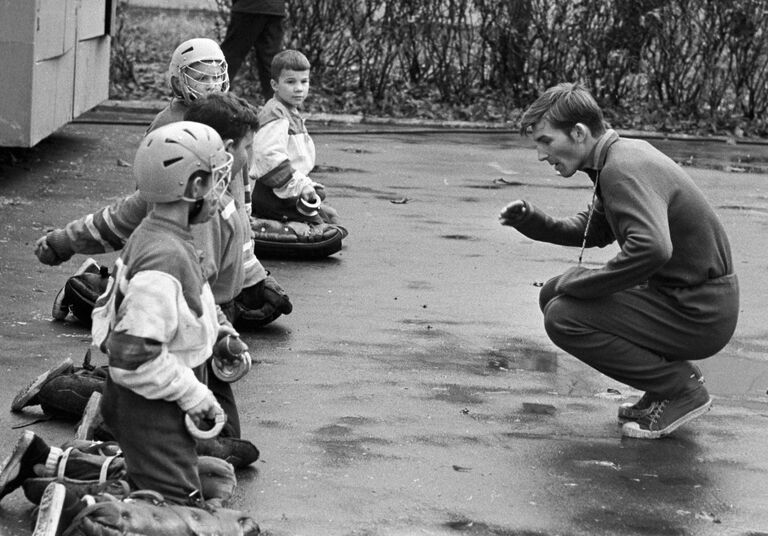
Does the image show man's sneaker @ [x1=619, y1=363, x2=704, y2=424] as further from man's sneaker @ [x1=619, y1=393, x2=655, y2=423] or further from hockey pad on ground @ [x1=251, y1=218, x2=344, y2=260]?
hockey pad on ground @ [x1=251, y1=218, x2=344, y2=260]

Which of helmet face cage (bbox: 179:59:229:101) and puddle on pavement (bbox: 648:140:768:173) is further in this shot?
puddle on pavement (bbox: 648:140:768:173)

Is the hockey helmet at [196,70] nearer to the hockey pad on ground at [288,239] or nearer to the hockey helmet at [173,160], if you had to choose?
the hockey pad on ground at [288,239]

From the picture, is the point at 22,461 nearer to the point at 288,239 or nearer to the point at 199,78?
the point at 199,78

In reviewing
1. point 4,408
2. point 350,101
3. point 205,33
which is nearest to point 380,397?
point 4,408

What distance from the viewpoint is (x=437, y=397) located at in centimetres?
593

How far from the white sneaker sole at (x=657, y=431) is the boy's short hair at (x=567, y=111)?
111 centimetres

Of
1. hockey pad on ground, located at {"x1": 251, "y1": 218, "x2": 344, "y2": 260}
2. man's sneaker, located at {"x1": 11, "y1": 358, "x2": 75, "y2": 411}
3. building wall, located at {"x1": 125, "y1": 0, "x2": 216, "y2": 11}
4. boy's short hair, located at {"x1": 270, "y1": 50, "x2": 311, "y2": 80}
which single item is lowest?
building wall, located at {"x1": 125, "y1": 0, "x2": 216, "y2": 11}

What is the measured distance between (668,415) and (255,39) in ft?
30.6

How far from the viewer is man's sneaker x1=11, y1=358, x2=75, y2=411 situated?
17.2ft

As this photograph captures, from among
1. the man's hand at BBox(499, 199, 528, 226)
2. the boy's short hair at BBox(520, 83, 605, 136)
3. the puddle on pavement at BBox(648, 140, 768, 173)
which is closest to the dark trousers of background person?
the puddle on pavement at BBox(648, 140, 768, 173)

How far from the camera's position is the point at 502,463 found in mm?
5160

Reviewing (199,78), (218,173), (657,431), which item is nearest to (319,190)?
(199,78)

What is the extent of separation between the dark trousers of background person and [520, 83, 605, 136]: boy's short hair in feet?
28.8

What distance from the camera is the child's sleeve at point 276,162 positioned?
8484mm
